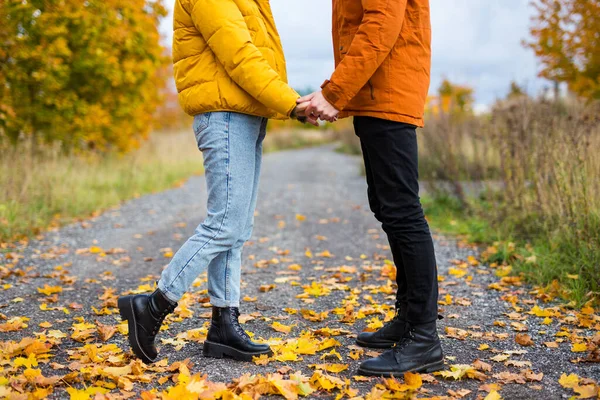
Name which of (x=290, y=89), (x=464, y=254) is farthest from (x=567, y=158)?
(x=290, y=89)

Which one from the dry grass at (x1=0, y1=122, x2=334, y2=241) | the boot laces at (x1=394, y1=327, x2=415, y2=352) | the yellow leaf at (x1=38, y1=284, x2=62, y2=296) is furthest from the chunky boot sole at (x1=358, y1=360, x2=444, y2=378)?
the dry grass at (x1=0, y1=122, x2=334, y2=241)

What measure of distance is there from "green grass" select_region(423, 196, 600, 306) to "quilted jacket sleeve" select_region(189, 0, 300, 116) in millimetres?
2579

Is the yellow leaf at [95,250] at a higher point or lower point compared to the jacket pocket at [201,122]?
lower

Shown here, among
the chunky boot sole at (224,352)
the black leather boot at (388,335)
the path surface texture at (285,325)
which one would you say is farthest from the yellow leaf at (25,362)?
the black leather boot at (388,335)

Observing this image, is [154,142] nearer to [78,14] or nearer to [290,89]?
[78,14]

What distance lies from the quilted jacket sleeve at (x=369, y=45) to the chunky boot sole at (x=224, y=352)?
1.36 m

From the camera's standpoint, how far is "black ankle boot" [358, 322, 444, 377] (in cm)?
280

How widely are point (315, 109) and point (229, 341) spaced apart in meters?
1.25

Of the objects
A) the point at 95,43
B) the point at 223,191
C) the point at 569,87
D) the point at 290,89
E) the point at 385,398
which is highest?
the point at 95,43

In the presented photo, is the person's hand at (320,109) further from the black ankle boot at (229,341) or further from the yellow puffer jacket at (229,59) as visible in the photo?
the black ankle boot at (229,341)

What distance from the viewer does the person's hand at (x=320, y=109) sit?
271 centimetres

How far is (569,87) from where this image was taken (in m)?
11.3

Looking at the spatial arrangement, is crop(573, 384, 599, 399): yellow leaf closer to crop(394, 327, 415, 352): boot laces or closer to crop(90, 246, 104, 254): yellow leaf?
crop(394, 327, 415, 352): boot laces

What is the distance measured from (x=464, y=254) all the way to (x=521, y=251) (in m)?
0.72
